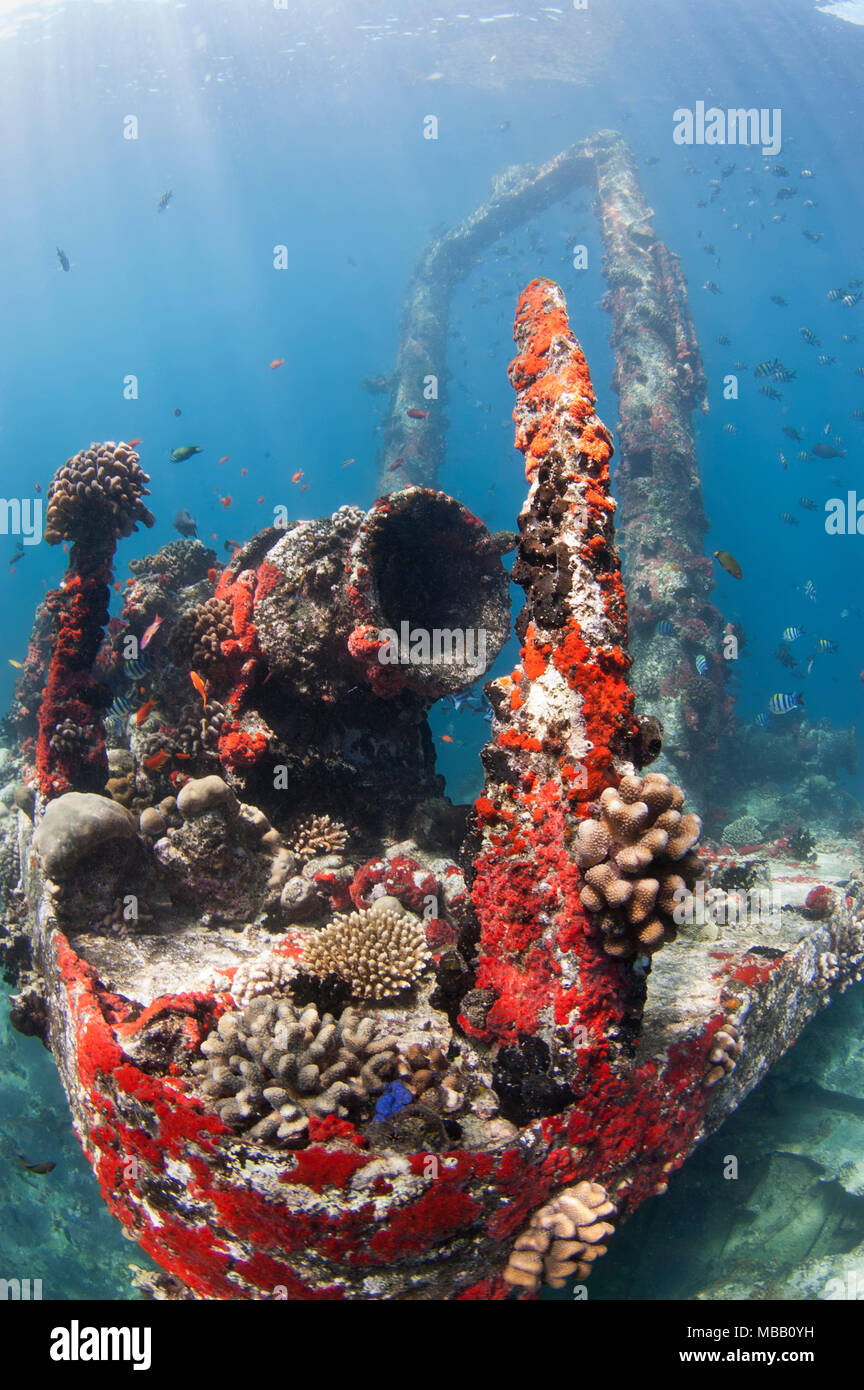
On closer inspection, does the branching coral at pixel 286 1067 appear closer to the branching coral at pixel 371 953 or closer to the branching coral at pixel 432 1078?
the branching coral at pixel 432 1078

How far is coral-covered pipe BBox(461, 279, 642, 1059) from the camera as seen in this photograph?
3.44 metres

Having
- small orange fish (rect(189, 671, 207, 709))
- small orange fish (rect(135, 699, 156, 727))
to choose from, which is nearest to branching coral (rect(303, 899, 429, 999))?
small orange fish (rect(189, 671, 207, 709))

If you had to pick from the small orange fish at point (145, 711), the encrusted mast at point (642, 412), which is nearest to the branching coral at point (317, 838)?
the small orange fish at point (145, 711)

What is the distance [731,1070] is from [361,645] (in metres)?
4.47

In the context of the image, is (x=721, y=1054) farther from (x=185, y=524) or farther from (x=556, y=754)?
(x=185, y=524)

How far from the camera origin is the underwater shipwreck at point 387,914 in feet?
10.4

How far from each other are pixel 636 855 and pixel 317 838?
4.09m

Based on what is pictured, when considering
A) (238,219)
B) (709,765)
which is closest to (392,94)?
(238,219)

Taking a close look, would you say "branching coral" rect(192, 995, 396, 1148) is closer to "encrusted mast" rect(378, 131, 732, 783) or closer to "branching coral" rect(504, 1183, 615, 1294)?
"branching coral" rect(504, 1183, 615, 1294)

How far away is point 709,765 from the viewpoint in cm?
1775

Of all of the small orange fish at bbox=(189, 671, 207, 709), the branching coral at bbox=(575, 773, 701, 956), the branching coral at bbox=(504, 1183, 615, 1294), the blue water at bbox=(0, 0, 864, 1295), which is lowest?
the branching coral at bbox=(504, 1183, 615, 1294)

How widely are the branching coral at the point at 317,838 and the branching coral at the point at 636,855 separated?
144 inches

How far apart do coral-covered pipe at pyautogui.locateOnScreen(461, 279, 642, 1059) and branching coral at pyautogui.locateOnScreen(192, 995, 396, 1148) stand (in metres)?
0.77
